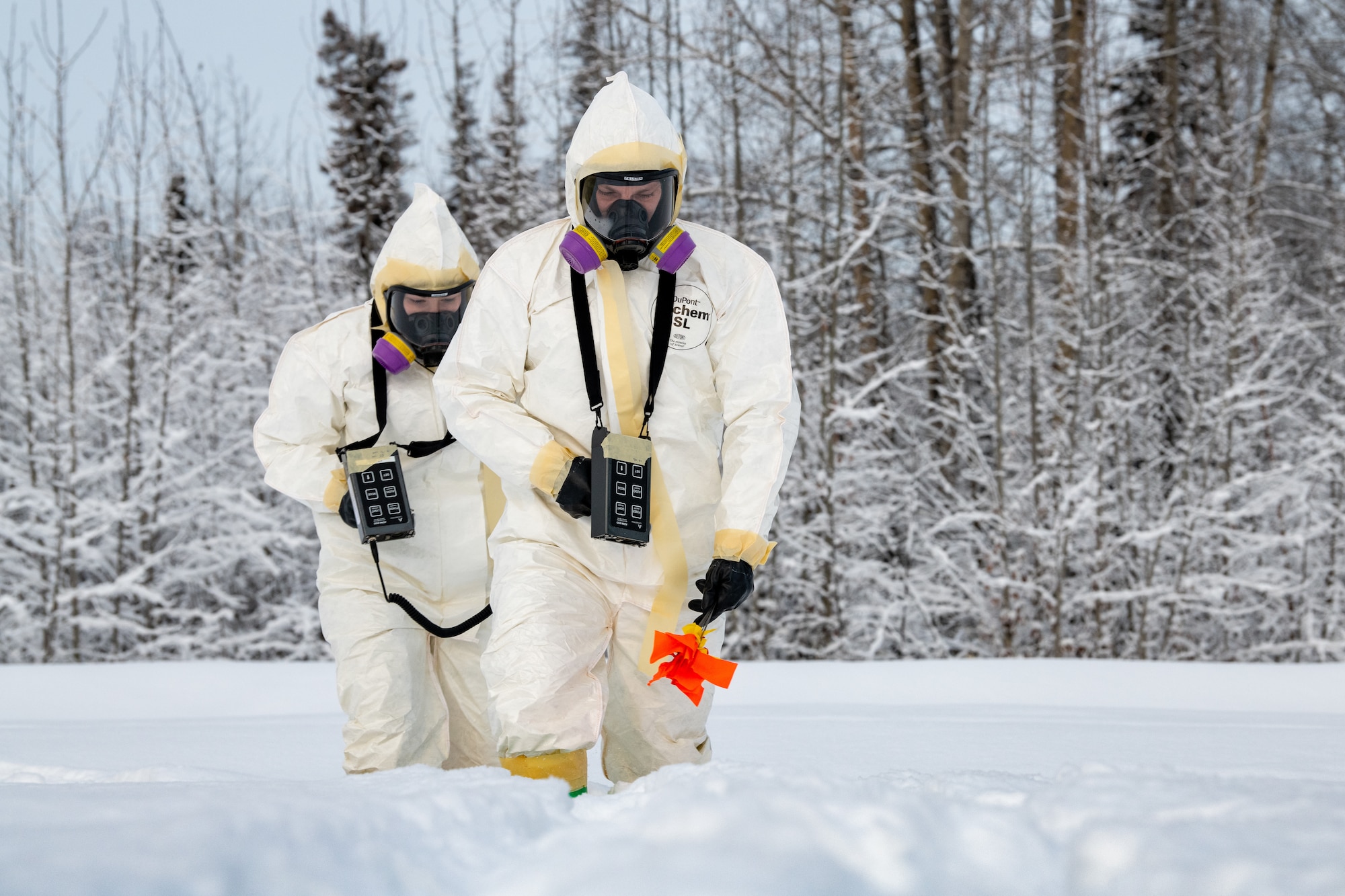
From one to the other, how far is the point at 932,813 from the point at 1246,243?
33.4 ft

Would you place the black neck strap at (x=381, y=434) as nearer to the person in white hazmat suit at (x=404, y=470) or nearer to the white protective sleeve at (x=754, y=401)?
the person in white hazmat suit at (x=404, y=470)

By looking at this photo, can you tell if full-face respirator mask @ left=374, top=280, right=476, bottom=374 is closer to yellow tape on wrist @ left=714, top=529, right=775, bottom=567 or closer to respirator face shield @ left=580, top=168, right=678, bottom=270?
respirator face shield @ left=580, top=168, right=678, bottom=270

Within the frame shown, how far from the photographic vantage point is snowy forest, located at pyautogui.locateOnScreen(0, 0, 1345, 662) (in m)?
9.79

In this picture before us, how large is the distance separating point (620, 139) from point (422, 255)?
1056 mm

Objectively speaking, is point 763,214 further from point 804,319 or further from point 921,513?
point 921,513

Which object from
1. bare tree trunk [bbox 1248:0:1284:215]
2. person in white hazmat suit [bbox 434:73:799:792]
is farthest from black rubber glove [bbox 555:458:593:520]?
bare tree trunk [bbox 1248:0:1284:215]

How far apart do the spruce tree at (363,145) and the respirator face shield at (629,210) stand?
9022mm

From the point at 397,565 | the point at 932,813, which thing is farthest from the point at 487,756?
the point at 932,813

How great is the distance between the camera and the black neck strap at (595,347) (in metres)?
2.72

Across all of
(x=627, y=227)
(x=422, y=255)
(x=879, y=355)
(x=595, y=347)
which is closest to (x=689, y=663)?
(x=595, y=347)

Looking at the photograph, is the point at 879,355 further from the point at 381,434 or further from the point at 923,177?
the point at 381,434

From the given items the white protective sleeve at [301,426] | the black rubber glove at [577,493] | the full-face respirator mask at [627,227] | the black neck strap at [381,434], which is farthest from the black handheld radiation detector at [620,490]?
the white protective sleeve at [301,426]

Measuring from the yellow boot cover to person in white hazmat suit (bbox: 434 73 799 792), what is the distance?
0.52ft

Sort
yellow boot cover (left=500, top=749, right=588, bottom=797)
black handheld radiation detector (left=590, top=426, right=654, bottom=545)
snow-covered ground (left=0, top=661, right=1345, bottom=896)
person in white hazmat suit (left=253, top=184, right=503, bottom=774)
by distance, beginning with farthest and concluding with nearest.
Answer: person in white hazmat suit (left=253, top=184, right=503, bottom=774)
black handheld radiation detector (left=590, top=426, right=654, bottom=545)
yellow boot cover (left=500, top=749, right=588, bottom=797)
snow-covered ground (left=0, top=661, right=1345, bottom=896)
